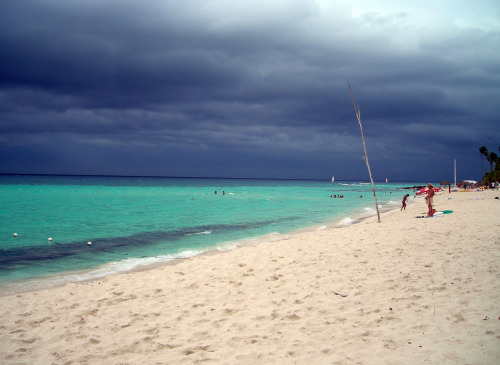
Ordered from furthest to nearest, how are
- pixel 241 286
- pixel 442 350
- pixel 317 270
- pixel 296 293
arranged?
pixel 317 270 < pixel 241 286 < pixel 296 293 < pixel 442 350

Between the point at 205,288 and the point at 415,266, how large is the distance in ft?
17.6

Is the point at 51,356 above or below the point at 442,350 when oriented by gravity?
below

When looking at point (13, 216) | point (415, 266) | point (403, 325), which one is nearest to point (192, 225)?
point (13, 216)

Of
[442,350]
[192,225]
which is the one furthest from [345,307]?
[192,225]

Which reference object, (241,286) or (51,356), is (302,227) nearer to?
(241,286)

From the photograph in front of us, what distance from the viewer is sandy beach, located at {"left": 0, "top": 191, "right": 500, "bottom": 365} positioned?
4742 mm

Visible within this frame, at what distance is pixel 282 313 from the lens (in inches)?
248

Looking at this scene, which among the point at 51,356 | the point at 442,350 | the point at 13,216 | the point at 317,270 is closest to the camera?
the point at 442,350

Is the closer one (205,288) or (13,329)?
(13,329)

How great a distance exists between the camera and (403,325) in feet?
17.2

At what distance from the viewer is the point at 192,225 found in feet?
78.3

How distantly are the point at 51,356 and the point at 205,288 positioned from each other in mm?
3545

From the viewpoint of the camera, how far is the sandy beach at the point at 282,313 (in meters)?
4.74

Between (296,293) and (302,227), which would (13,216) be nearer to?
(302,227)
